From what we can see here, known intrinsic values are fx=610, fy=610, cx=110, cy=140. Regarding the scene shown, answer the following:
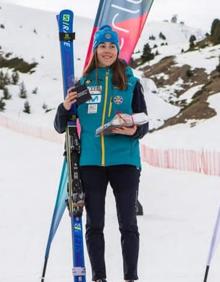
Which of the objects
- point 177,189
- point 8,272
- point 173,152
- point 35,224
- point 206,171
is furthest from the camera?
point 173,152

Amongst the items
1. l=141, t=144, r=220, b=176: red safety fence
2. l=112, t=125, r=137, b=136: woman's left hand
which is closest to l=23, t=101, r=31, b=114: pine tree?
l=141, t=144, r=220, b=176: red safety fence

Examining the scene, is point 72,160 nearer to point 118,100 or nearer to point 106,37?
point 118,100

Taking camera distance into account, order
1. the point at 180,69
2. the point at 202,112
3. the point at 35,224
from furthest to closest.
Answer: the point at 180,69
the point at 202,112
the point at 35,224

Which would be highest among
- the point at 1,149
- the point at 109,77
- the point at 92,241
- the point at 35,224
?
the point at 109,77

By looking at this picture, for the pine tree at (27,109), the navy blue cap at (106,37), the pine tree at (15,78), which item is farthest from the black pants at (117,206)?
the pine tree at (15,78)

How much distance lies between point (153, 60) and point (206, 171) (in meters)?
34.2

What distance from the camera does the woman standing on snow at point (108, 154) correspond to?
11.9 feet

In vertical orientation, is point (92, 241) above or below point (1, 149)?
above

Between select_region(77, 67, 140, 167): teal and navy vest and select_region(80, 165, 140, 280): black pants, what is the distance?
0.06 metres

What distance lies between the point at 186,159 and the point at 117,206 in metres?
11.6

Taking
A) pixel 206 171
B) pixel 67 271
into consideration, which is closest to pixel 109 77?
pixel 67 271

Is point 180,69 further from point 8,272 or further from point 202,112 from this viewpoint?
point 8,272

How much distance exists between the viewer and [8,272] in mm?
5016

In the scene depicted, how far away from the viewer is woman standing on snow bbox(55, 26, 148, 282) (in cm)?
362
